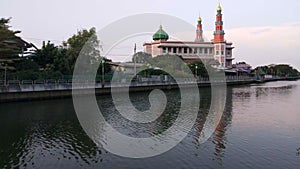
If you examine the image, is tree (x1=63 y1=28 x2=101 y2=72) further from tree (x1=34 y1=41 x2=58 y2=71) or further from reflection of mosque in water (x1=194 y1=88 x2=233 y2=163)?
reflection of mosque in water (x1=194 y1=88 x2=233 y2=163)

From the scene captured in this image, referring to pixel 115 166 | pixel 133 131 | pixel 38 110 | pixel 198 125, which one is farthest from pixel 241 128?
pixel 38 110

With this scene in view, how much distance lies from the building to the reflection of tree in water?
59.8 meters

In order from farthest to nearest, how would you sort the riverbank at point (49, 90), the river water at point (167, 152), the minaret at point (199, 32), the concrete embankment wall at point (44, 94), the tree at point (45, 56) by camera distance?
the minaret at point (199, 32) < the tree at point (45, 56) < the riverbank at point (49, 90) < the concrete embankment wall at point (44, 94) < the river water at point (167, 152)

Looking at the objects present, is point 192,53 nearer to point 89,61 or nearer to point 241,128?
point 89,61

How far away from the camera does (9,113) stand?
70.0ft

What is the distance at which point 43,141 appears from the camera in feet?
43.4

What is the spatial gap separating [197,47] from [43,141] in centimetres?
7086

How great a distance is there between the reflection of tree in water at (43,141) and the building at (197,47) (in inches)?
2356

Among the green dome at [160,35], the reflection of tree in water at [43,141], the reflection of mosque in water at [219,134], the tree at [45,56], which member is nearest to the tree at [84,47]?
the tree at [45,56]

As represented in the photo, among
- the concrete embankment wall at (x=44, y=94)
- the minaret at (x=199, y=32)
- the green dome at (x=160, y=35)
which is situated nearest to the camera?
the concrete embankment wall at (x=44, y=94)

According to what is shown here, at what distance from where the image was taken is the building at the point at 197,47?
78.1m

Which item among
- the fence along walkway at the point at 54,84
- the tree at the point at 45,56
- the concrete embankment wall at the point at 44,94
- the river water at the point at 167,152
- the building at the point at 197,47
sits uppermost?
the building at the point at 197,47

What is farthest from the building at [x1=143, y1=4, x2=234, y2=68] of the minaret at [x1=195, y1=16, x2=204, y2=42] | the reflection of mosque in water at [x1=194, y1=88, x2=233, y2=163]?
the reflection of mosque in water at [x1=194, y1=88, x2=233, y2=163]

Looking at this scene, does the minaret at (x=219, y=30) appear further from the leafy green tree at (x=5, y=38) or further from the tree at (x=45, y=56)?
the leafy green tree at (x=5, y=38)
